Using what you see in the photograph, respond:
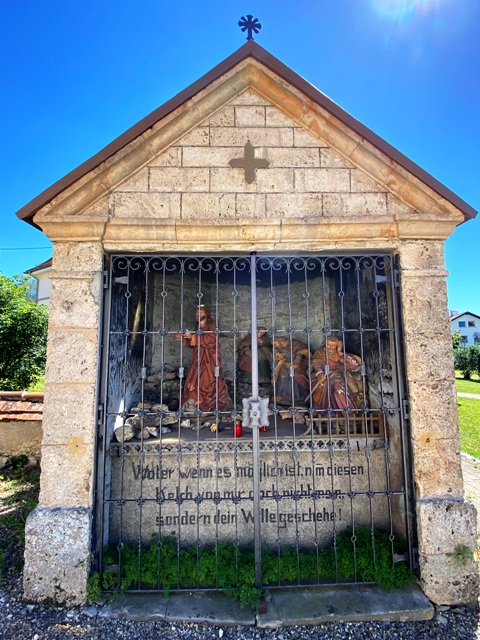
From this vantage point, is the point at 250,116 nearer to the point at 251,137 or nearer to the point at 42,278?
the point at 251,137

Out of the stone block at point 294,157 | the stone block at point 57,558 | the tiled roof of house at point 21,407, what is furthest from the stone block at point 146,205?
the tiled roof of house at point 21,407

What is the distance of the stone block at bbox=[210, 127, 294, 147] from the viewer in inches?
132

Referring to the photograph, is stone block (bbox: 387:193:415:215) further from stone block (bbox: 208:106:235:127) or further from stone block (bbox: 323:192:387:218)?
stone block (bbox: 208:106:235:127)

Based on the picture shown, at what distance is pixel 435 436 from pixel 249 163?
294 cm

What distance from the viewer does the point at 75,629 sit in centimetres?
257

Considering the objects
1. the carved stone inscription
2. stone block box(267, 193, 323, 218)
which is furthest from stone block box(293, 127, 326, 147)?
the carved stone inscription

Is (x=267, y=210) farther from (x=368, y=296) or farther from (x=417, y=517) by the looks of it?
(x=417, y=517)

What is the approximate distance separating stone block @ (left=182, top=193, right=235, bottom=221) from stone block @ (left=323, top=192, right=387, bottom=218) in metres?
0.89

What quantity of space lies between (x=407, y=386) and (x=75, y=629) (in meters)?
3.21

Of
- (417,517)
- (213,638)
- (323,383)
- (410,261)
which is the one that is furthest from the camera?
(323,383)

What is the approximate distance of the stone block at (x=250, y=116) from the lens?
3.38 metres

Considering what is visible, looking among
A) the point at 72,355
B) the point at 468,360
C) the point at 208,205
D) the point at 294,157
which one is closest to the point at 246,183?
the point at 208,205

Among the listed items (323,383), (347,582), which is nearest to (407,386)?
(323,383)

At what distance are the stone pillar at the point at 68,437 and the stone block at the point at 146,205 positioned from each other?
1.42 feet
